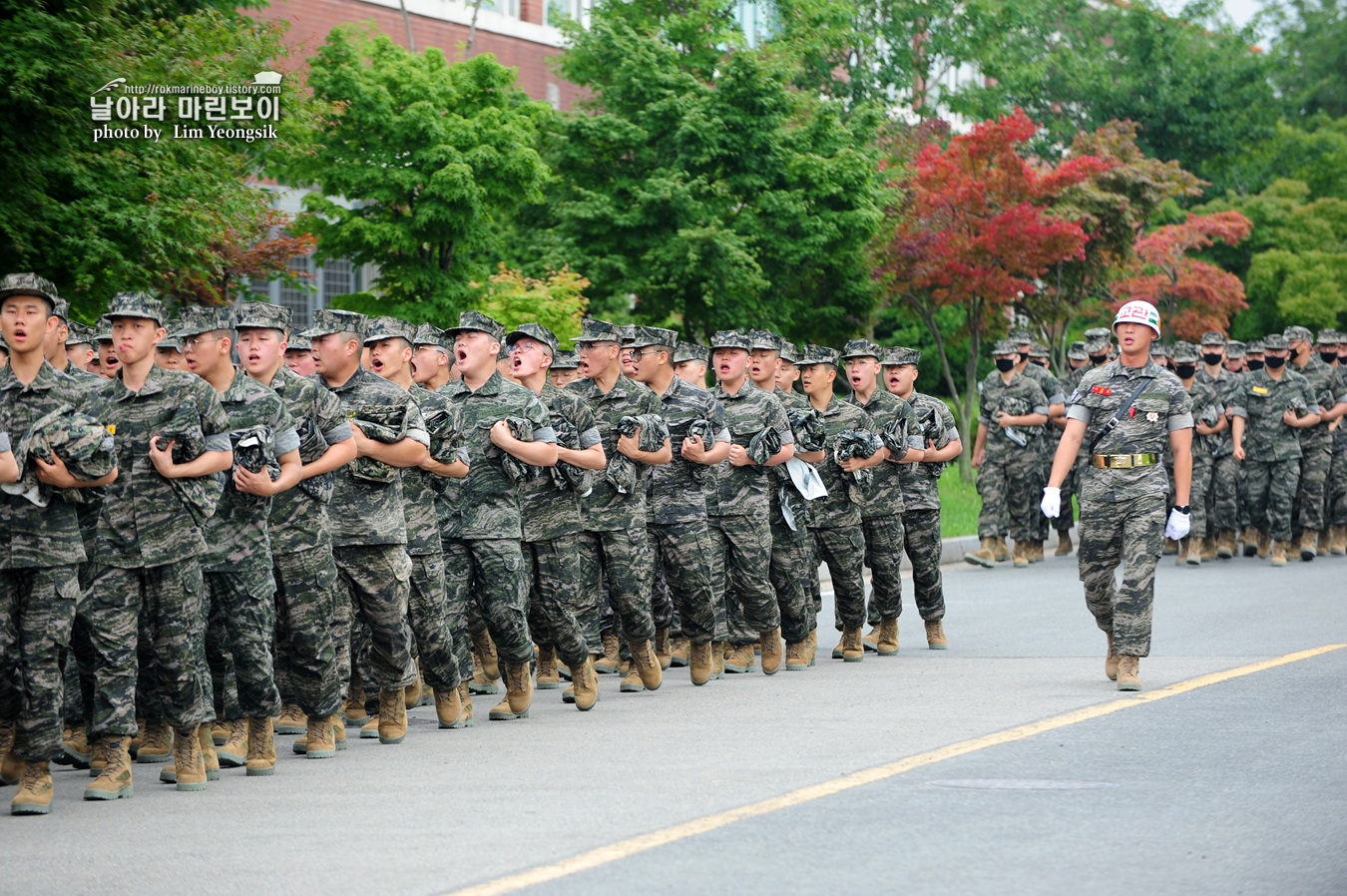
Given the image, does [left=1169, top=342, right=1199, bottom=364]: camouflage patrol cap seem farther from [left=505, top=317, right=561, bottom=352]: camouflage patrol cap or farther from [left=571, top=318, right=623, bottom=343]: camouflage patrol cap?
[left=505, top=317, right=561, bottom=352]: camouflage patrol cap

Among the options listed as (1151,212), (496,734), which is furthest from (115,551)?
(1151,212)

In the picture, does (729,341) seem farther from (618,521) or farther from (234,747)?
(234,747)

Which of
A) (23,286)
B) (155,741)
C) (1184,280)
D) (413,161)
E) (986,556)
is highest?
(413,161)

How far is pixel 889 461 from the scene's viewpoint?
12336 millimetres

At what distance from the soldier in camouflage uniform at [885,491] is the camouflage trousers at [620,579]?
89.1 inches

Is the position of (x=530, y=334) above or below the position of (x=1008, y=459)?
above

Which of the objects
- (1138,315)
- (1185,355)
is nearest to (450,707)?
(1138,315)

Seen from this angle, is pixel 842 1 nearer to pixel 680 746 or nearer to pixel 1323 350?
pixel 1323 350

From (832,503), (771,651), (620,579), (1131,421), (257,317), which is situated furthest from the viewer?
(832,503)

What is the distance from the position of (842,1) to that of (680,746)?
25441 millimetres

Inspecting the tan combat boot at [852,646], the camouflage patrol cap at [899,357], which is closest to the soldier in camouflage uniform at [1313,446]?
the camouflage patrol cap at [899,357]

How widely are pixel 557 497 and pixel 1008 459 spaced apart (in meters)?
10.6

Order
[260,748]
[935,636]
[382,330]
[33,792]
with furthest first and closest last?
1. [935,636]
2. [382,330]
3. [260,748]
4. [33,792]

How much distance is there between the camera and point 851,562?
12.1 meters
